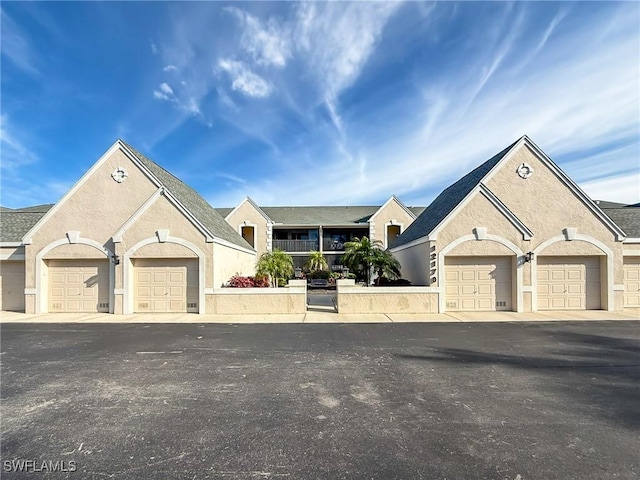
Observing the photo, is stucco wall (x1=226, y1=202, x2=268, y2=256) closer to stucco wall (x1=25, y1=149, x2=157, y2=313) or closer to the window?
the window

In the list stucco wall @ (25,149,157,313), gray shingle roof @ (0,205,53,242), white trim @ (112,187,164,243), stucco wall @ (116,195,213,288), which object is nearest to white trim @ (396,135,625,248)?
stucco wall @ (116,195,213,288)

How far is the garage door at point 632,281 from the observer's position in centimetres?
1442

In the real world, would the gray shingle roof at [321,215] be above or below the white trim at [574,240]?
above

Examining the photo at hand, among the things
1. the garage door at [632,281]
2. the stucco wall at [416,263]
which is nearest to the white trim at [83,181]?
the stucco wall at [416,263]

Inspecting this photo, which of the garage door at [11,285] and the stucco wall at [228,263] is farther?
the garage door at [11,285]

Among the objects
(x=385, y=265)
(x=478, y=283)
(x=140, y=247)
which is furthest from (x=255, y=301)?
(x=478, y=283)

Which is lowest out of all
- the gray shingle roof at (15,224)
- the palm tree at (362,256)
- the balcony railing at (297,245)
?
the palm tree at (362,256)

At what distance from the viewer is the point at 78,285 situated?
14133mm

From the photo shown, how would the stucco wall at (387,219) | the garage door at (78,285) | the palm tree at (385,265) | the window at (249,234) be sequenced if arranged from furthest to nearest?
the window at (249,234) → the stucco wall at (387,219) → the palm tree at (385,265) → the garage door at (78,285)

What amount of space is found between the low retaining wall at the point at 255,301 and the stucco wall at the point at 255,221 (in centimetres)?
1567

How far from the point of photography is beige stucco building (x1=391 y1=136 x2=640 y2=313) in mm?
13562

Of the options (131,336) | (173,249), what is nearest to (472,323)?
(131,336)

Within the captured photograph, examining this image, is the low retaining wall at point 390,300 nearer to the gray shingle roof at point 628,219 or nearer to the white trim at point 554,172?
the white trim at point 554,172

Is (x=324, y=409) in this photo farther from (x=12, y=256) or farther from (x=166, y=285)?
(x=12, y=256)
